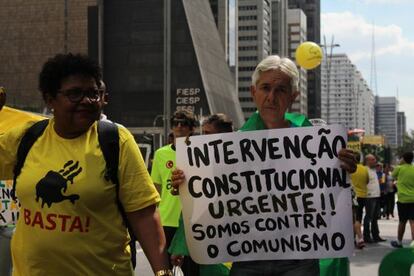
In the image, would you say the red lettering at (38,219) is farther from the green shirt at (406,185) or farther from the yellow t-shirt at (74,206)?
the green shirt at (406,185)

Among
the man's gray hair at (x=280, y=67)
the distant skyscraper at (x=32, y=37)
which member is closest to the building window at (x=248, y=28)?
the distant skyscraper at (x=32, y=37)

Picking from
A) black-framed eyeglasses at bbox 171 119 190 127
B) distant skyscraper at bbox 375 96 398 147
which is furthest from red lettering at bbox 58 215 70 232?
distant skyscraper at bbox 375 96 398 147

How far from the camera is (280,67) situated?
137 inches

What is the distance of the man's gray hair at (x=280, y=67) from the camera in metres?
3.47

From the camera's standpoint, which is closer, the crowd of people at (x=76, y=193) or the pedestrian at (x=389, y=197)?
the crowd of people at (x=76, y=193)

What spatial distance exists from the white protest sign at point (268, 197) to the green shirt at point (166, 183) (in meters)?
2.26

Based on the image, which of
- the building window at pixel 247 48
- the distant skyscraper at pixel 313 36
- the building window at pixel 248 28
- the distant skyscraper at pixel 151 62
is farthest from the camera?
the building window at pixel 247 48

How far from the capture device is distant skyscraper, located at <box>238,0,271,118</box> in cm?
14450

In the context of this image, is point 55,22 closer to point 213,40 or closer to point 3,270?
point 213,40

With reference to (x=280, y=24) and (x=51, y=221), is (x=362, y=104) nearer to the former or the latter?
(x=280, y=24)

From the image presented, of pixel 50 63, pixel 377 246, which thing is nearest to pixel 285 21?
pixel 377 246

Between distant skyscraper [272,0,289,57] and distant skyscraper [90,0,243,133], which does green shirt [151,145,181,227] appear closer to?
distant skyscraper [90,0,243,133]

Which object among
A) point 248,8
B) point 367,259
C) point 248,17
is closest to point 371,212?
point 367,259

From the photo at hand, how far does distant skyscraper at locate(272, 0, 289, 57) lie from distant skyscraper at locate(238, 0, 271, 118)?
1.91 metres
